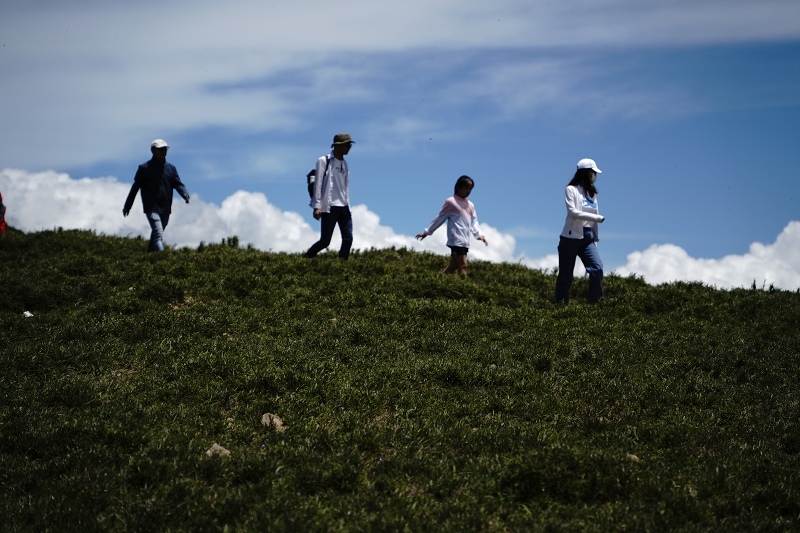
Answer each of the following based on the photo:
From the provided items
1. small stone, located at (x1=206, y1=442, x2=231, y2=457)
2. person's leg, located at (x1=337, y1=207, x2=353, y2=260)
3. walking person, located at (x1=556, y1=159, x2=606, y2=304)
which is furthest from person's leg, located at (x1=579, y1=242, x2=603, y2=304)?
small stone, located at (x1=206, y1=442, x2=231, y2=457)

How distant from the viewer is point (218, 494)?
757cm

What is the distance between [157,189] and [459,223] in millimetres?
8202

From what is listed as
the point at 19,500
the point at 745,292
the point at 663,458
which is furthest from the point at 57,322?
the point at 745,292

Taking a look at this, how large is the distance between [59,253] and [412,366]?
14.2m

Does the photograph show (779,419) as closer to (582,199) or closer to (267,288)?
(582,199)

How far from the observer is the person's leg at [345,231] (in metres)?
20.5

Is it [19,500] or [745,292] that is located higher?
[745,292]

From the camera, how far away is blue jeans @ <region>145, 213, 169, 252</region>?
21281mm

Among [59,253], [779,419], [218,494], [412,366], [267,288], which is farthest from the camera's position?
[59,253]

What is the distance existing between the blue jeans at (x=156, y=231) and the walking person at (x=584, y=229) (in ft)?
35.7

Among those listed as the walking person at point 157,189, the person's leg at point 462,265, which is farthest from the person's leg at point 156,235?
the person's leg at point 462,265

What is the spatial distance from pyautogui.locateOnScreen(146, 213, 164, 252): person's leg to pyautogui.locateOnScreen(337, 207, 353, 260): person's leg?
197 inches

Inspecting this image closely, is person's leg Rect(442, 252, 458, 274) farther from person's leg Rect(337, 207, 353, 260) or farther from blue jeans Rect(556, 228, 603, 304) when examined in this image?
blue jeans Rect(556, 228, 603, 304)

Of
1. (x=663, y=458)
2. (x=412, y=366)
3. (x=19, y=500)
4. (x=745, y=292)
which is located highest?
(x=745, y=292)
